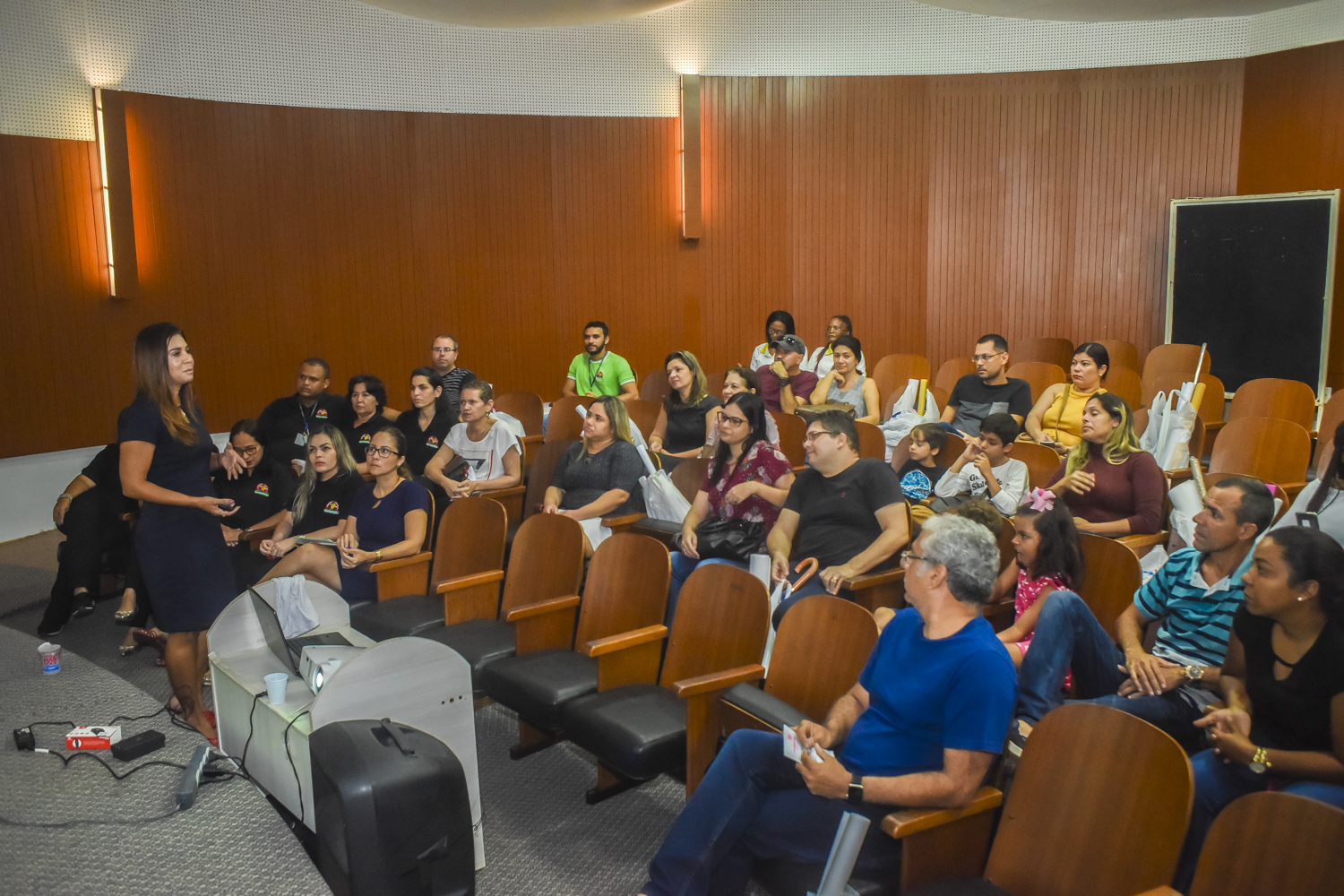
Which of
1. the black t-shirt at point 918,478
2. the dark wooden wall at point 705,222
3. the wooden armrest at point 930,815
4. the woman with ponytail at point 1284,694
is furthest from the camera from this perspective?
the dark wooden wall at point 705,222

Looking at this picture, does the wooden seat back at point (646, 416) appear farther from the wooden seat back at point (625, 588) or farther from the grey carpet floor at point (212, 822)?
the wooden seat back at point (625, 588)

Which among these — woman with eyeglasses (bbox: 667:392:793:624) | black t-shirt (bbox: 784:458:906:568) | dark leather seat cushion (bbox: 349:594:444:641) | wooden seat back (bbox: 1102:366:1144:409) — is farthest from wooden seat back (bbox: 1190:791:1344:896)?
wooden seat back (bbox: 1102:366:1144:409)

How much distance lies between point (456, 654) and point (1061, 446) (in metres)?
3.58

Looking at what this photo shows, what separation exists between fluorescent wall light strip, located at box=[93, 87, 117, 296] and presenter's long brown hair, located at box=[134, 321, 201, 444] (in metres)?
3.94

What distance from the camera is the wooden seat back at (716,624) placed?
2807 millimetres

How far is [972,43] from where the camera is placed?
26.7 feet

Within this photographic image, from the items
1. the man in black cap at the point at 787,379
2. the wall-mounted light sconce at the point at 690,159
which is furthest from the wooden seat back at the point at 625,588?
the wall-mounted light sconce at the point at 690,159

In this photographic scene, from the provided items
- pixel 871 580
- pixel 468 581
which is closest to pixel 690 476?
pixel 468 581

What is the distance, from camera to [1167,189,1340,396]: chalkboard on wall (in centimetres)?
697

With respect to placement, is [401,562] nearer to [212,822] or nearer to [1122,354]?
[212,822]

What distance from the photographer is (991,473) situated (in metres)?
3.96

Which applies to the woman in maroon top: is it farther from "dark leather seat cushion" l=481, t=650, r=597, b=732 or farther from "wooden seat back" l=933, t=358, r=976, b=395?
"wooden seat back" l=933, t=358, r=976, b=395

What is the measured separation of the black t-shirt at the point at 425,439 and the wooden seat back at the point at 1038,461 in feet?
9.20

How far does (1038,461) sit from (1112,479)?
452mm
